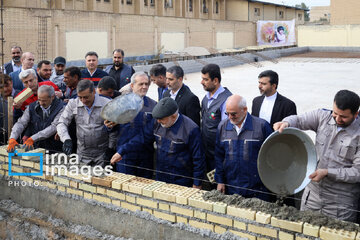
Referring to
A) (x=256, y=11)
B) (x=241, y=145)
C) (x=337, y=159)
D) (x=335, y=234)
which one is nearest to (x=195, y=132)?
(x=241, y=145)

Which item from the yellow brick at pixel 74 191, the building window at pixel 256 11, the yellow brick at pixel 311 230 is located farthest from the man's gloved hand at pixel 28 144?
the building window at pixel 256 11

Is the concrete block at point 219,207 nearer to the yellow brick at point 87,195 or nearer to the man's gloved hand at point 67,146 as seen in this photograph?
the yellow brick at point 87,195

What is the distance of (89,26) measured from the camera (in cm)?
2452

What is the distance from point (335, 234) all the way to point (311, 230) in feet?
0.59

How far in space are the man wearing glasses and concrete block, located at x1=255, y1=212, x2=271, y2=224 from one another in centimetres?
66

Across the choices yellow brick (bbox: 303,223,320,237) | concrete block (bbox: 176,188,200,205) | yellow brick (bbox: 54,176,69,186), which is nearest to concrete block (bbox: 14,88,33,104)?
yellow brick (bbox: 54,176,69,186)

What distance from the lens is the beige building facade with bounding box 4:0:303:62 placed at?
66.6 ft

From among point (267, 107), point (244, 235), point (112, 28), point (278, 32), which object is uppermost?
point (278, 32)

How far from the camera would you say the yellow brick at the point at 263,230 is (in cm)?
347

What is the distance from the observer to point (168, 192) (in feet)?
13.2

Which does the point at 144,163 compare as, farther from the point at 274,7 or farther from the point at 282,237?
the point at 274,7

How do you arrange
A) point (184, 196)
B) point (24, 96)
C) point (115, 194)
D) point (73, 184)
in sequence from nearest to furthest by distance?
point (184, 196) < point (115, 194) < point (73, 184) < point (24, 96)

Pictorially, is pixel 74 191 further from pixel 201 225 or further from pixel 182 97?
pixel 182 97

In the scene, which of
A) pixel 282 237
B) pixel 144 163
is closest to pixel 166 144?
pixel 144 163
